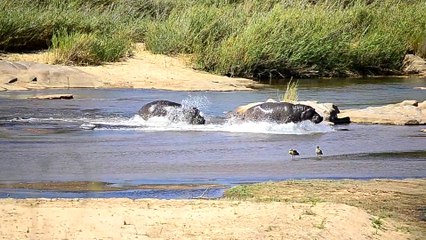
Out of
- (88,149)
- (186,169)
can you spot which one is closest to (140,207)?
(186,169)

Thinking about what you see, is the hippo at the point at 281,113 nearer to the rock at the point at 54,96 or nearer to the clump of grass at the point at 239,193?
the rock at the point at 54,96

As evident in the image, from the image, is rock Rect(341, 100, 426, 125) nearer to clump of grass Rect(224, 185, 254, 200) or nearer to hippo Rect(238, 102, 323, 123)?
hippo Rect(238, 102, 323, 123)

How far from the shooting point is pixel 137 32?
36.1 m

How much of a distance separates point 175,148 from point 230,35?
18.1 metres

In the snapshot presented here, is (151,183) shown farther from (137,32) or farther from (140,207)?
(137,32)

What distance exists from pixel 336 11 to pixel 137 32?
7796 mm

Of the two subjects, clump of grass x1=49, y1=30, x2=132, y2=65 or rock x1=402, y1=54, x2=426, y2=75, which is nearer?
clump of grass x1=49, y1=30, x2=132, y2=65

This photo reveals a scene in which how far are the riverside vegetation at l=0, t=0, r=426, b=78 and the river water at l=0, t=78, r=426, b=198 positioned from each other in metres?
6.87

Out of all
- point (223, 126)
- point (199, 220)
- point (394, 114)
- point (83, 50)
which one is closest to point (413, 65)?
point (83, 50)

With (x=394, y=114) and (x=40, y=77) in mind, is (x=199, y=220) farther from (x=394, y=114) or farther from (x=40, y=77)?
(x=40, y=77)

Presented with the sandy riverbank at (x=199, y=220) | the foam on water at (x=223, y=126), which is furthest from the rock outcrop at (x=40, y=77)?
the sandy riverbank at (x=199, y=220)

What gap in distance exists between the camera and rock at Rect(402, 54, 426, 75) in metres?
36.6

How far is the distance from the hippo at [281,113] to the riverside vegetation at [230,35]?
11552 millimetres

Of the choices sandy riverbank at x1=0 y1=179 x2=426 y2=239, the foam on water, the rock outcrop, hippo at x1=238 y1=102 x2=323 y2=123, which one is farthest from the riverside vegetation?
sandy riverbank at x1=0 y1=179 x2=426 y2=239
